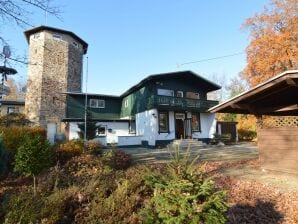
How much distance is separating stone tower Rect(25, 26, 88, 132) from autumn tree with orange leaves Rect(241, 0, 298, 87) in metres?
21.8

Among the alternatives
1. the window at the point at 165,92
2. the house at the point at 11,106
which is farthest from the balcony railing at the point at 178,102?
the house at the point at 11,106

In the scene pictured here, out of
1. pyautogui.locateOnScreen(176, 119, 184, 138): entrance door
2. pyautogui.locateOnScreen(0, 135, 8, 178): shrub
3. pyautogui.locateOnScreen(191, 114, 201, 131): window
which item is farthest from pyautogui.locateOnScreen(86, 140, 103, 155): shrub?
pyautogui.locateOnScreen(191, 114, 201, 131): window

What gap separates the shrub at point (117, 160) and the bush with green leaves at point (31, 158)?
2311 mm

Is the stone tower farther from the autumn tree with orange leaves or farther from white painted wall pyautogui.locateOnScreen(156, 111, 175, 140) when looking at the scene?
the autumn tree with orange leaves

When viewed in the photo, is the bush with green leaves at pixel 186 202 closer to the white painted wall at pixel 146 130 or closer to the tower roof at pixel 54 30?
the white painted wall at pixel 146 130

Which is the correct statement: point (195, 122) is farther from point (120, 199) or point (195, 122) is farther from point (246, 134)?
point (120, 199)

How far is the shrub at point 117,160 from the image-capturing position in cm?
927

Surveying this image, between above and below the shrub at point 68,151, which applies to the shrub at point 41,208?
below

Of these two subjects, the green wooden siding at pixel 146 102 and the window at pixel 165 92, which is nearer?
the green wooden siding at pixel 146 102

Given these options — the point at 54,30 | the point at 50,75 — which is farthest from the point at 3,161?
the point at 54,30

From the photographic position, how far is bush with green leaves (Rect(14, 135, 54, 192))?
837 cm

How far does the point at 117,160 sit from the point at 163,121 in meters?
13.3

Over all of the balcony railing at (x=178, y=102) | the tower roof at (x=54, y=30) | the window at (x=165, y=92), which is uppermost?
the tower roof at (x=54, y=30)

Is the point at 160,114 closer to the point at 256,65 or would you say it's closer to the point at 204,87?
the point at 204,87
